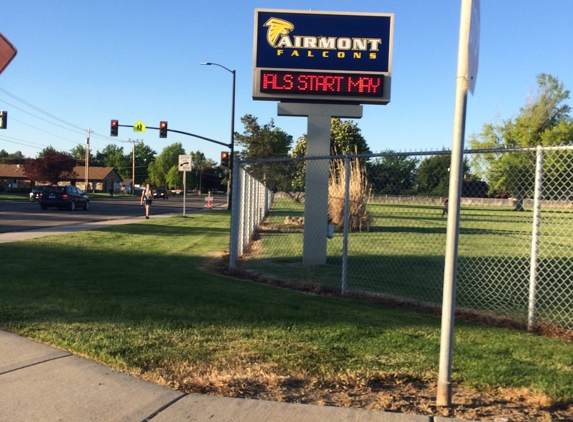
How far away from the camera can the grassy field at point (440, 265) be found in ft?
27.6

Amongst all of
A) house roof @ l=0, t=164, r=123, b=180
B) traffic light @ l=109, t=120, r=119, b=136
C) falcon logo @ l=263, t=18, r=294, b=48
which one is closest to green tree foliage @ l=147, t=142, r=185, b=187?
house roof @ l=0, t=164, r=123, b=180

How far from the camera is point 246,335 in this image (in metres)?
5.69

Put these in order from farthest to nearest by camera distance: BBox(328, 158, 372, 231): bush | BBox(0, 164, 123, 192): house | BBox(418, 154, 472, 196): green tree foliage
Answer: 1. BBox(0, 164, 123, 192): house
2. BBox(328, 158, 372, 231): bush
3. BBox(418, 154, 472, 196): green tree foliage

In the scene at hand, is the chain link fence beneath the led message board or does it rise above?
beneath

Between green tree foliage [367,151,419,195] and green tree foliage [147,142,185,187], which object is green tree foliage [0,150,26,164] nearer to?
green tree foliage [147,142,185,187]

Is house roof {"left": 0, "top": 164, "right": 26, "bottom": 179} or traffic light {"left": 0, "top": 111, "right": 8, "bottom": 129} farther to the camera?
house roof {"left": 0, "top": 164, "right": 26, "bottom": 179}

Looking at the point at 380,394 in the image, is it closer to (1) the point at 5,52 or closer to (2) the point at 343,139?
(1) the point at 5,52

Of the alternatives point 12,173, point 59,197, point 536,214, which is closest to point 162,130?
point 59,197

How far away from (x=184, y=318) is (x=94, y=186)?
10760cm

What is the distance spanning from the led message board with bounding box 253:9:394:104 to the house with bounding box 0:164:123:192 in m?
85.0

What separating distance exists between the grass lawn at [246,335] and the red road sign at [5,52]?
8.77 ft

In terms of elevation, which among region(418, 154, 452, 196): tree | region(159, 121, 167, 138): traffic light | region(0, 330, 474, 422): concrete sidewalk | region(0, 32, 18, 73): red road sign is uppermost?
region(159, 121, 167, 138): traffic light

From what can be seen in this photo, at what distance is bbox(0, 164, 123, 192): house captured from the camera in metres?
97.2

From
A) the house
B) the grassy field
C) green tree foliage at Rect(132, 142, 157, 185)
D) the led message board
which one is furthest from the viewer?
green tree foliage at Rect(132, 142, 157, 185)
